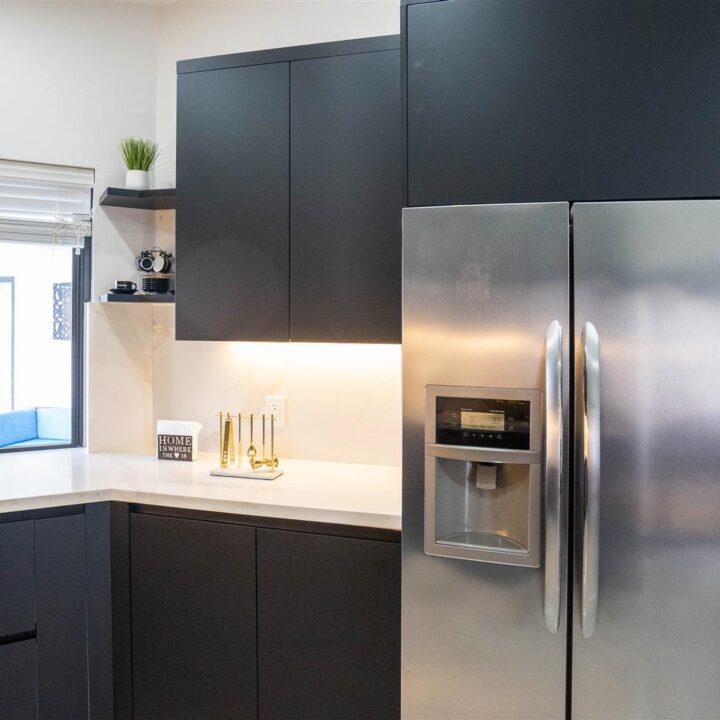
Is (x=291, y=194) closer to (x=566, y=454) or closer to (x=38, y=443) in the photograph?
(x=566, y=454)

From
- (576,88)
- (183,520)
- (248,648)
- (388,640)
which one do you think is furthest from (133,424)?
(576,88)

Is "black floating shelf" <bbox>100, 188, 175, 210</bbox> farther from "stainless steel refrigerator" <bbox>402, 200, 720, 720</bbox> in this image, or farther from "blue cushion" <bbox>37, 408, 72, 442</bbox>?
"stainless steel refrigerator" <bbox>402, 200, 720, 720</bbox>

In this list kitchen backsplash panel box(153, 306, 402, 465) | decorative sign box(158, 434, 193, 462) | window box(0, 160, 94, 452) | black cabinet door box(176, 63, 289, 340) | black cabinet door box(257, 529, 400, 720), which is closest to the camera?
black cabinet door box(257, 529, 400, 720)

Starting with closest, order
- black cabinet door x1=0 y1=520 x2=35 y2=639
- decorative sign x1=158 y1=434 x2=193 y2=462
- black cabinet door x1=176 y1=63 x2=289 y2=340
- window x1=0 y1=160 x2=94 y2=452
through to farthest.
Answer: black cabinet door x1=0 y1=520 x2=35 y2=639 < black cabinet door x1=176 y1=63 x2=289 y2=340 < decorative sign x1=158 y1=434 x2=193 y2=462 < window x1=0 y1=160 x2=94 y2=452

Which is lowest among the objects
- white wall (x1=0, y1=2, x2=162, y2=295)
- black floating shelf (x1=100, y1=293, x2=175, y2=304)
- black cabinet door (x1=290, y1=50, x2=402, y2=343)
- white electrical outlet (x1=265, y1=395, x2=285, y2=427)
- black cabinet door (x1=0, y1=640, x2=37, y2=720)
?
black cabinet door (x1=0, y1=640, x2=37, y2=720)

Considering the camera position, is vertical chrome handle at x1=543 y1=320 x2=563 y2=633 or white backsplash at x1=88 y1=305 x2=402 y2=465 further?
white backsplash at x1=88 y1=305 x2=402 y2=465

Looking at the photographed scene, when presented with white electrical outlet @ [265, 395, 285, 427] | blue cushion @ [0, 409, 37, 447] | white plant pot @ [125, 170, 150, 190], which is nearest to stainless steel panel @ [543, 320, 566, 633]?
white electrical outlet @ [265, 395, 285, 427]

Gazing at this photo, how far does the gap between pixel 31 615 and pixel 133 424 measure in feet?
2.92

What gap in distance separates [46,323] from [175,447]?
841 millimetres

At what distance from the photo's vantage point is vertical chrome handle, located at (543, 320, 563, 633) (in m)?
1.32

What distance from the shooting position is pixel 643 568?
133 cm

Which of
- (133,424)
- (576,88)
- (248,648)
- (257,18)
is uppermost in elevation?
(257,18)

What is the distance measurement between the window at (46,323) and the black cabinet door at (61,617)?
33.6 inches

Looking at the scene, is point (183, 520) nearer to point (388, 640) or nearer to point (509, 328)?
point (388, 640)
